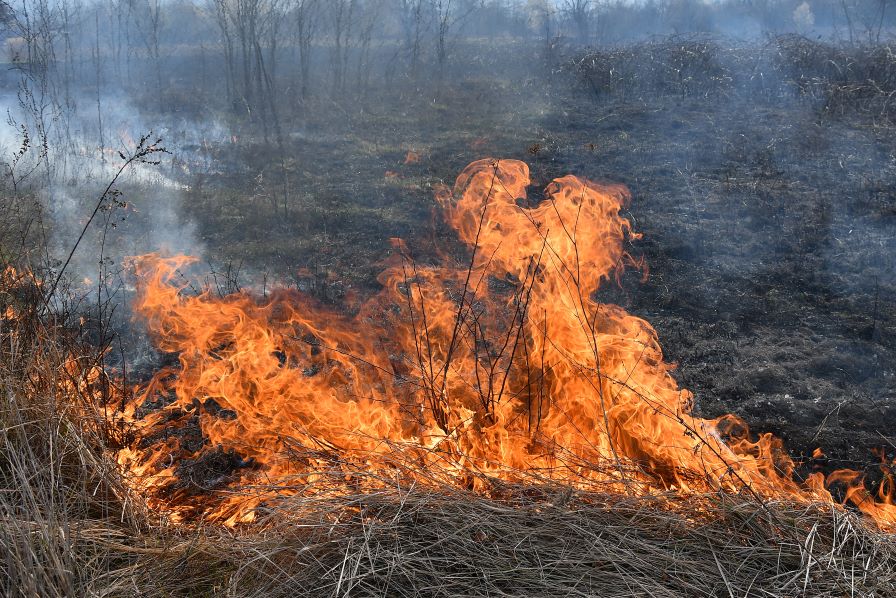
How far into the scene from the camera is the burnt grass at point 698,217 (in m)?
5.27

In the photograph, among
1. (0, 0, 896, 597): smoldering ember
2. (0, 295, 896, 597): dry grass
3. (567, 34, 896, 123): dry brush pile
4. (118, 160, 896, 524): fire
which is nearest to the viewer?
(0, 295, 896, 597): dry grass

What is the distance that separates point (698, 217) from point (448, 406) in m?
6.15

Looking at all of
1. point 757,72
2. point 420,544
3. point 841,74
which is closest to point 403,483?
point 420,544

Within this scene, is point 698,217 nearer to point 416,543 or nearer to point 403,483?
point 403,483

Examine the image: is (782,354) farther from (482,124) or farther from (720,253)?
(482,124)

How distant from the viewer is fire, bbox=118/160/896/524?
126 inches

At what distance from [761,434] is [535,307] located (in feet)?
6.07

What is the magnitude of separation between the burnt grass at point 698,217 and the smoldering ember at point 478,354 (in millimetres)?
50

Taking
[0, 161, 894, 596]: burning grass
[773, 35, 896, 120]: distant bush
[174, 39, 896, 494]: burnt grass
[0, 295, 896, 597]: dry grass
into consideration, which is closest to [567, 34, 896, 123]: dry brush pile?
[773, 35, 896, 120]: distant bush

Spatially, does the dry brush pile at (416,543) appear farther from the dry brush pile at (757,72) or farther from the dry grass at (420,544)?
the dry brush pile at (757,72)

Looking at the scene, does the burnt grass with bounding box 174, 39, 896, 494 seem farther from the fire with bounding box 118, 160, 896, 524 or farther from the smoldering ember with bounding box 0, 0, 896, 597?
the fire with bounding box 118, 160, 896, 524

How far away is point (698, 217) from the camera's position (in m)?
8.53

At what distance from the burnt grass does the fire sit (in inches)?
29.1

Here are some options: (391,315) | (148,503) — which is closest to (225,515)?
(148,503)
